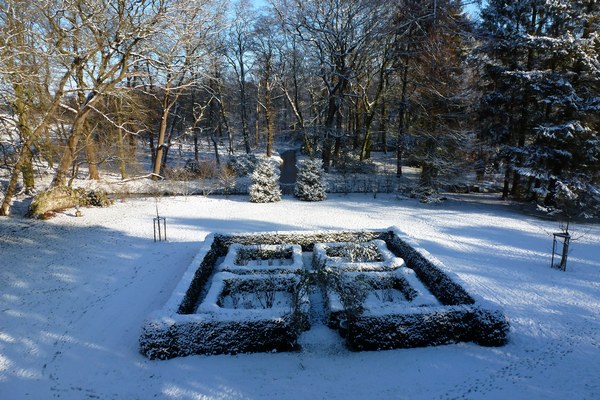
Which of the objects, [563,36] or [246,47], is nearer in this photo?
[563,36]

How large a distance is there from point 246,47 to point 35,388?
84.7 feet

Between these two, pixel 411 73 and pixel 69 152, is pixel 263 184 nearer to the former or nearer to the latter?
pixel 69 152

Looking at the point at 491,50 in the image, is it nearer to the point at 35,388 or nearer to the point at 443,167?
the point at 443,167

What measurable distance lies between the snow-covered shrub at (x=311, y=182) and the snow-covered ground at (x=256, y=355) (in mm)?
4621

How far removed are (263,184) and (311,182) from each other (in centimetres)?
215

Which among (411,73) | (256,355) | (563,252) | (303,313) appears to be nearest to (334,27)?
(411,73)

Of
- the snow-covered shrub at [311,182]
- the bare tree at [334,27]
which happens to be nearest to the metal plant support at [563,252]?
the snow-covered shrub at [311,182]

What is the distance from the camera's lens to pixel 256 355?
532cm

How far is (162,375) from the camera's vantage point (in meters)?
4.91

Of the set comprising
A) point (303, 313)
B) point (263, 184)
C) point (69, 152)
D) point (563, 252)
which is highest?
point (69, 152)

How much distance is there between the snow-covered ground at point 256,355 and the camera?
4684 mm

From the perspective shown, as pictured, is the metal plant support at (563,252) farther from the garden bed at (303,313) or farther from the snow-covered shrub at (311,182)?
the snow-covered shrub at (311,182)

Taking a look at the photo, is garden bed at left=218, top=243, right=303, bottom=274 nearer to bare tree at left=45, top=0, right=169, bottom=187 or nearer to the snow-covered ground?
the snow-covered ground

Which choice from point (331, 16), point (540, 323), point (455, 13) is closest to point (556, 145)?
point (455, 13)
